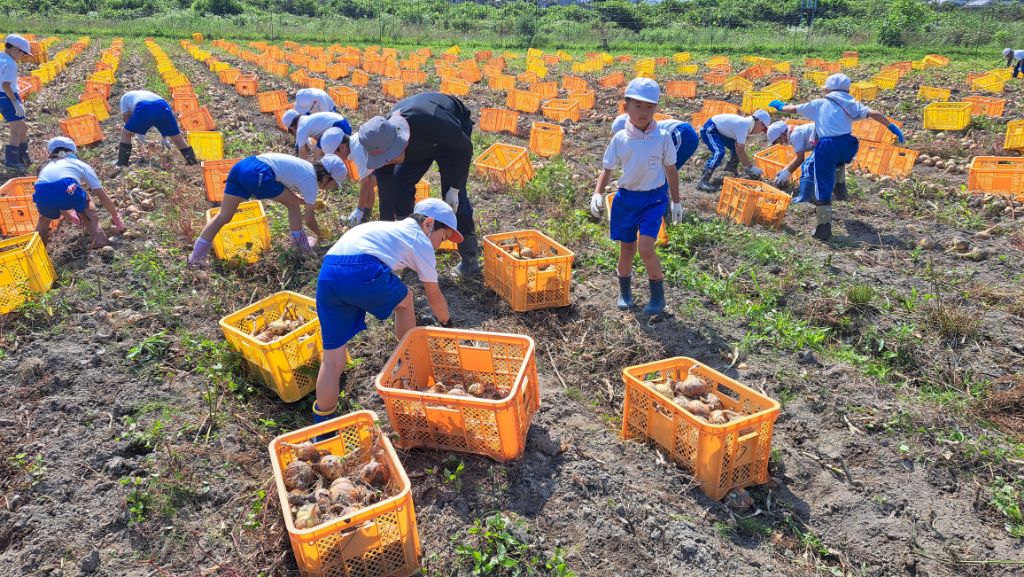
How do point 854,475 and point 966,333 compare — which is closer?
point 854,475

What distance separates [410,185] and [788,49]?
71.9 ft

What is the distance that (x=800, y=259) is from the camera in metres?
5.27

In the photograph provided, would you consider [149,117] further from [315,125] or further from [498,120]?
[498,120]

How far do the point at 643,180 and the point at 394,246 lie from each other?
1931 millimetres

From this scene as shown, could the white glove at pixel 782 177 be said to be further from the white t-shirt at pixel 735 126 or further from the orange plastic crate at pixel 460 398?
the orange plastic crate at pixel 460 398

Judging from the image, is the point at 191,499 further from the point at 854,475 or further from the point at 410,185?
the point at 854,475

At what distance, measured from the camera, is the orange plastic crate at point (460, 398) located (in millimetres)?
Answer: 2852

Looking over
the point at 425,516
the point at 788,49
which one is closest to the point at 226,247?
the point at 425,516

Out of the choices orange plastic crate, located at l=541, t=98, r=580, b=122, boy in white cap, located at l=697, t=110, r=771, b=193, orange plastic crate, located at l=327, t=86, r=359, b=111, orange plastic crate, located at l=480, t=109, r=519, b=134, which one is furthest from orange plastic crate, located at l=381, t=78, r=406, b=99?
boy in white cap, located at l=697, t=110, r=771, b=193

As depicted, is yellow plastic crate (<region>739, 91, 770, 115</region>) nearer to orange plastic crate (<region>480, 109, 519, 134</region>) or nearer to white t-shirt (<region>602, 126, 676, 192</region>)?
orange plastic crate (<region>480, 109, 519, 134</region>)

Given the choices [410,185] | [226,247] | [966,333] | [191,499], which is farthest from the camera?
[226,247]

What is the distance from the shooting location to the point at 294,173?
4941mm

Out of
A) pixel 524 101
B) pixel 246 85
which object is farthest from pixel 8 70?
pixel 524 101

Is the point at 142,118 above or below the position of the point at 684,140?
above
